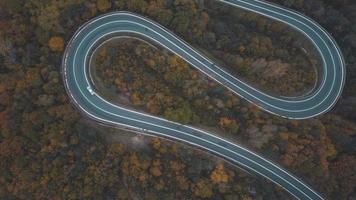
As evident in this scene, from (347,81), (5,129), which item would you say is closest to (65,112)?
(5,129)

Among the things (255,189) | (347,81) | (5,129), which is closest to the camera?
(5,129)

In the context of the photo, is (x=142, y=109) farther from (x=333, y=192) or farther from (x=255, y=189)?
(x=333, y=192)

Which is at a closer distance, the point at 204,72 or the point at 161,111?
the point at 161,111

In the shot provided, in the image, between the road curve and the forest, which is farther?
the road curve

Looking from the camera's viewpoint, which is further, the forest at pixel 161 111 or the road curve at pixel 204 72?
the road curve at pixel 204 72
